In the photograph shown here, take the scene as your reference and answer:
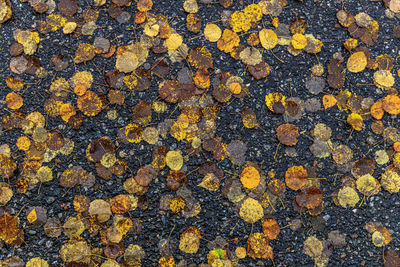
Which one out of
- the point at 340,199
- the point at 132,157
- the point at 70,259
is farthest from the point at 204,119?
the point at 70,259

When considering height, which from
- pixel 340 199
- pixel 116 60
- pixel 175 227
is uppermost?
pixel 116 60

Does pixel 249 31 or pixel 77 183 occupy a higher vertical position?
pixel 249 31

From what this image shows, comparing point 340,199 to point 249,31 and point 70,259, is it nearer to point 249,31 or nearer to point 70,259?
point 249,31

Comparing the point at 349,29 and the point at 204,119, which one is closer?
the point at 204,119

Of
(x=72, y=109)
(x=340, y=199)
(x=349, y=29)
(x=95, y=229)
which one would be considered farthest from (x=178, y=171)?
(x=349, y=29)

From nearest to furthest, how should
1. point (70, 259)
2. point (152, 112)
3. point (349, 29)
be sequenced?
point (70, 259)
point (152, 112)
point (349, 29)

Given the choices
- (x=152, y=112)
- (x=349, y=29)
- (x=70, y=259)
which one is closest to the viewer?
(x=70, y=259)
